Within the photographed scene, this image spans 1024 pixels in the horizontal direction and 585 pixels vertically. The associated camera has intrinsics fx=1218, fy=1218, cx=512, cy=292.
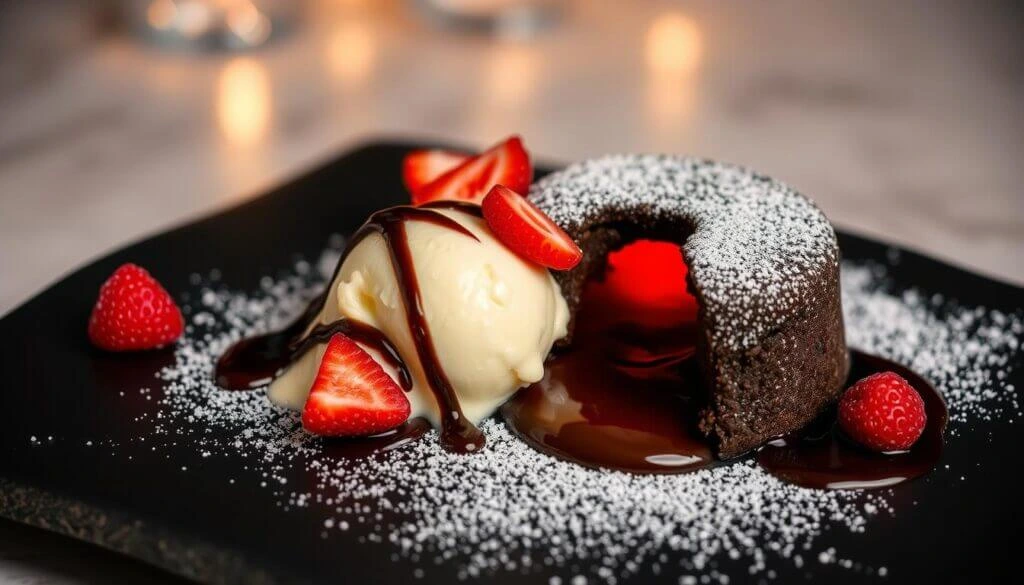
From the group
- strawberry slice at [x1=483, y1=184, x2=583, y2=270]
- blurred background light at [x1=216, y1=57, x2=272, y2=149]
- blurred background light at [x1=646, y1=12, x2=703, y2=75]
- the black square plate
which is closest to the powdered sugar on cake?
strawberry slice at [x1=483, y1=184, x2=583, y2=270]

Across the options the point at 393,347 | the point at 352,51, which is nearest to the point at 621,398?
the point at 393,347

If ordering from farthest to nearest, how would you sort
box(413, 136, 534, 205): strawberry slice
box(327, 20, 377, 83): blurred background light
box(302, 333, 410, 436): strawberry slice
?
box(327, 20, 377, 83): blurred background light, box(413, 136, 534, 205): strawberry slice, box(302, 333, 410, 436): strawberry slice

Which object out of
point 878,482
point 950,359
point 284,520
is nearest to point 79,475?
point 284,520

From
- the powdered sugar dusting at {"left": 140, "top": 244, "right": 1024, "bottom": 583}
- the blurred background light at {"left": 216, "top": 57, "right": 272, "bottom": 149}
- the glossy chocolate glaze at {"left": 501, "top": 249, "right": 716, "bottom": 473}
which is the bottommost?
the blurred background light at {"left": 216, "top": 57, "right": 272, "bottom": 149}

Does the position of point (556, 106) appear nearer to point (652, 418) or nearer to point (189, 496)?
point (652, 418)

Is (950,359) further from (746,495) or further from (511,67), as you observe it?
(511,67)

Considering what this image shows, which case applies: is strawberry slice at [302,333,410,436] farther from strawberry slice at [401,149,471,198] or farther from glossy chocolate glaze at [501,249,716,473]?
strawberry slice at [401,149,471,198]
